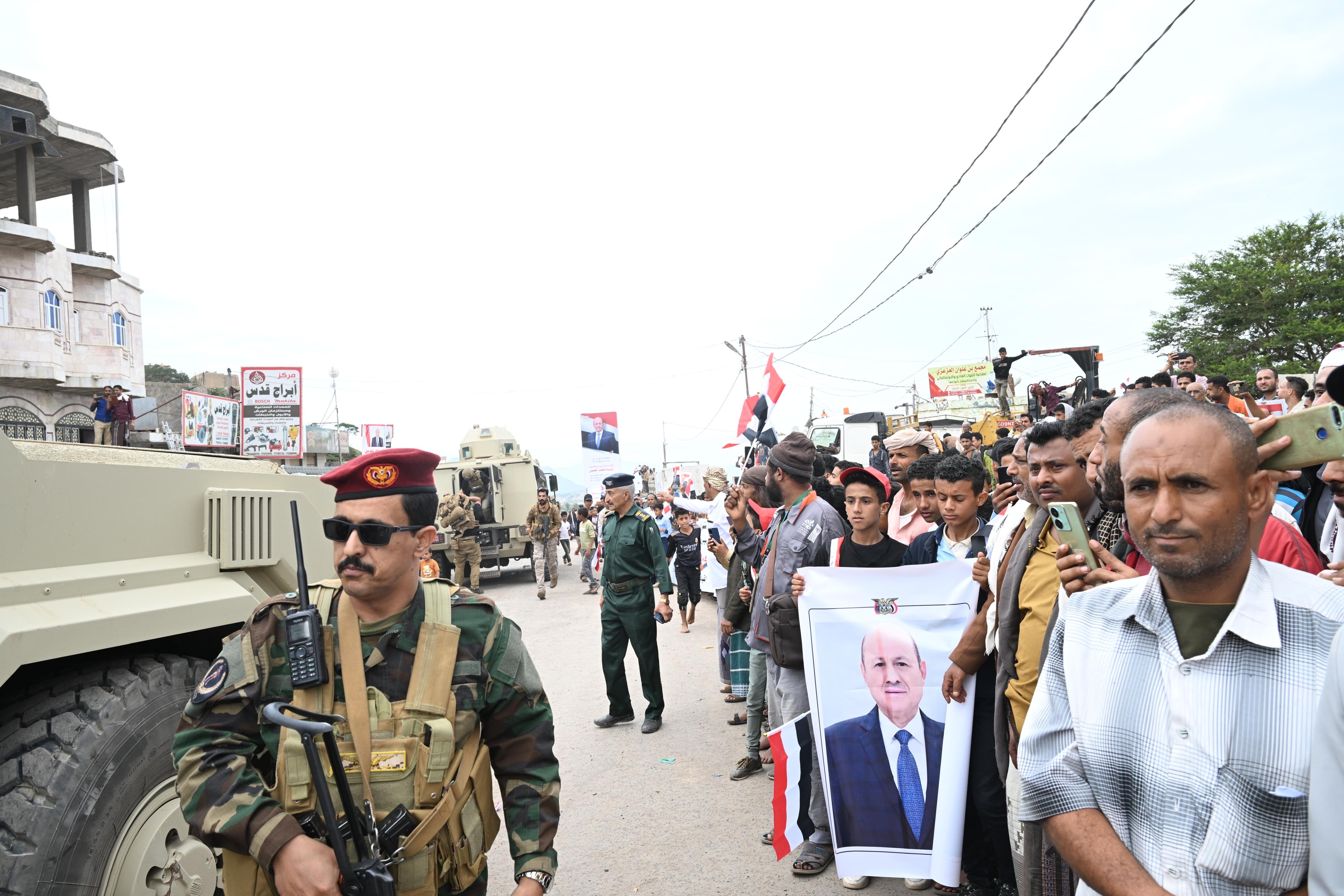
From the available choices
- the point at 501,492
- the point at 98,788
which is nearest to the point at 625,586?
the point at 98,788

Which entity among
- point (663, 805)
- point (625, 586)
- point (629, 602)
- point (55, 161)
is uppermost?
point (55, 161)

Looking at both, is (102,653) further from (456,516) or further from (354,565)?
(456,516)

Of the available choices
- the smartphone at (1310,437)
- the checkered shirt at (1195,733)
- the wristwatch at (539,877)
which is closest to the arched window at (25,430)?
the wristwatch at (539,877)

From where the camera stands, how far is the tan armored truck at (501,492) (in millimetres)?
18672

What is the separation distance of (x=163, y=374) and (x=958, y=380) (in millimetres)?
65920

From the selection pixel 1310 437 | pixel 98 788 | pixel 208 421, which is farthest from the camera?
pixel 208 421

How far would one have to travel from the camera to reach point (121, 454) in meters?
3.94

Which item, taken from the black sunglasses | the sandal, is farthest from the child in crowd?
the black sunglasses

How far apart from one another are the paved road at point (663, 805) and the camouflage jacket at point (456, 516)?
6.52m

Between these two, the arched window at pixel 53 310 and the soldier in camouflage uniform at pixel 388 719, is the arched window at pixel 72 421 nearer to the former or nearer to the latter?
the arched window at pixel 53 310

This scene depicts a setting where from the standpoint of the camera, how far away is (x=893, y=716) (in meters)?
3.92

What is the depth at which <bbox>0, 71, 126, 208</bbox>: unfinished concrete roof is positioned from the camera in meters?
7.43

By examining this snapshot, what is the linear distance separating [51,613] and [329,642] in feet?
4.78

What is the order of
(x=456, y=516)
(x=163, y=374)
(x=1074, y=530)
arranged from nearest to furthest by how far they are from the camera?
1. (x=1074, y=530)
2. (x=456, y=516)
3. (x=163, y=374)
